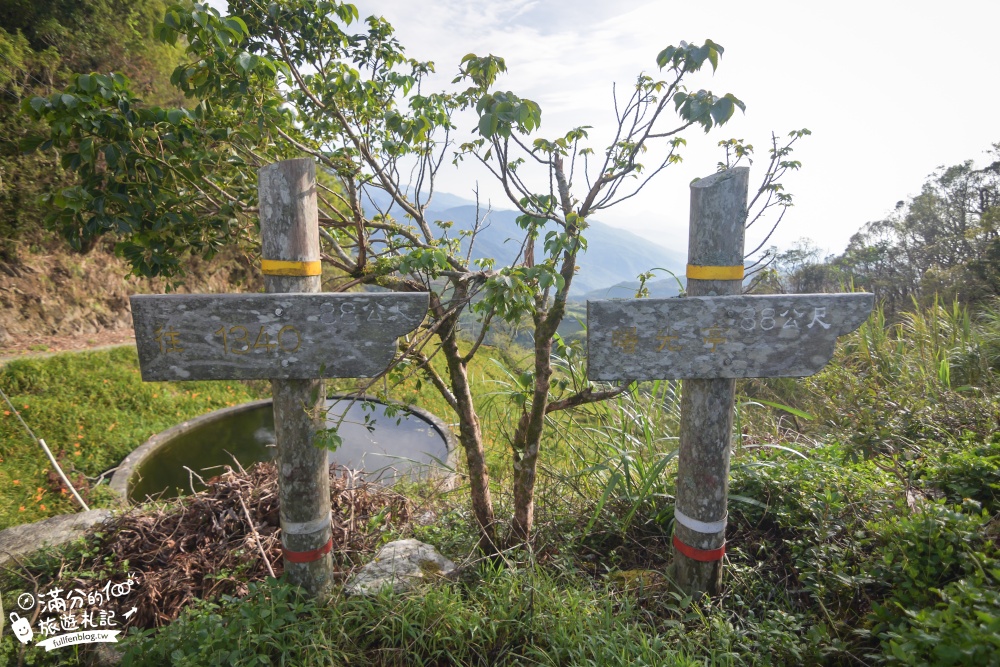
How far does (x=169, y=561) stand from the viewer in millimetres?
2674

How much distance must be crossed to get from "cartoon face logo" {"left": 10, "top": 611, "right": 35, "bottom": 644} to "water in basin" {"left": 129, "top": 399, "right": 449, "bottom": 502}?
2.55 meters

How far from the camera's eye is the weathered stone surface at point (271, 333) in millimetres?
1822

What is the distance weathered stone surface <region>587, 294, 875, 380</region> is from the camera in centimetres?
187

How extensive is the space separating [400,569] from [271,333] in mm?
1244

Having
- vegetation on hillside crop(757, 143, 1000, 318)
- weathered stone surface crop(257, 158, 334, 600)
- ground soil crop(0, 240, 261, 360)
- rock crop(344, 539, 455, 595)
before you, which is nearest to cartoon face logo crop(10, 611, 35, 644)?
weathered stone surface crop(257, 158, 334, 600)

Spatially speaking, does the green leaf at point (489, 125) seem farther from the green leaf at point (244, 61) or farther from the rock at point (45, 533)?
the rock at point (45, 533)

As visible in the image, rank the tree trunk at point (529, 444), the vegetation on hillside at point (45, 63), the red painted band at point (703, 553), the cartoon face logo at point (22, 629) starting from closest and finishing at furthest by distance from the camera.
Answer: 1. the red painted band at point (703, 553)
2. the cartoon face logo at point (22, 629)
3. the tree trunk at point (529, 444)
4. the vegetation on hillside at point (45, 63)

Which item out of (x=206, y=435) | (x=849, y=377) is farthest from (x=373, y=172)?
(x=206, y=435)

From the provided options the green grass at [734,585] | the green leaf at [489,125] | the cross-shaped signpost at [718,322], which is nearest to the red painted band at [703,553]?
the green grass at [734,585]

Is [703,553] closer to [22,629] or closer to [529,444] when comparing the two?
[529,444]

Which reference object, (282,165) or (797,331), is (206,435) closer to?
(282,165)

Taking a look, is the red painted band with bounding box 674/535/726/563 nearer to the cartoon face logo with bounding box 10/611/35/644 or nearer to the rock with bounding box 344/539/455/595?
the rock with bounding box 344/539/455/595

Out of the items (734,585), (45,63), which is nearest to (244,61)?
(734,585)

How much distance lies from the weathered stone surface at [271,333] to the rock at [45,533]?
1.82 m
